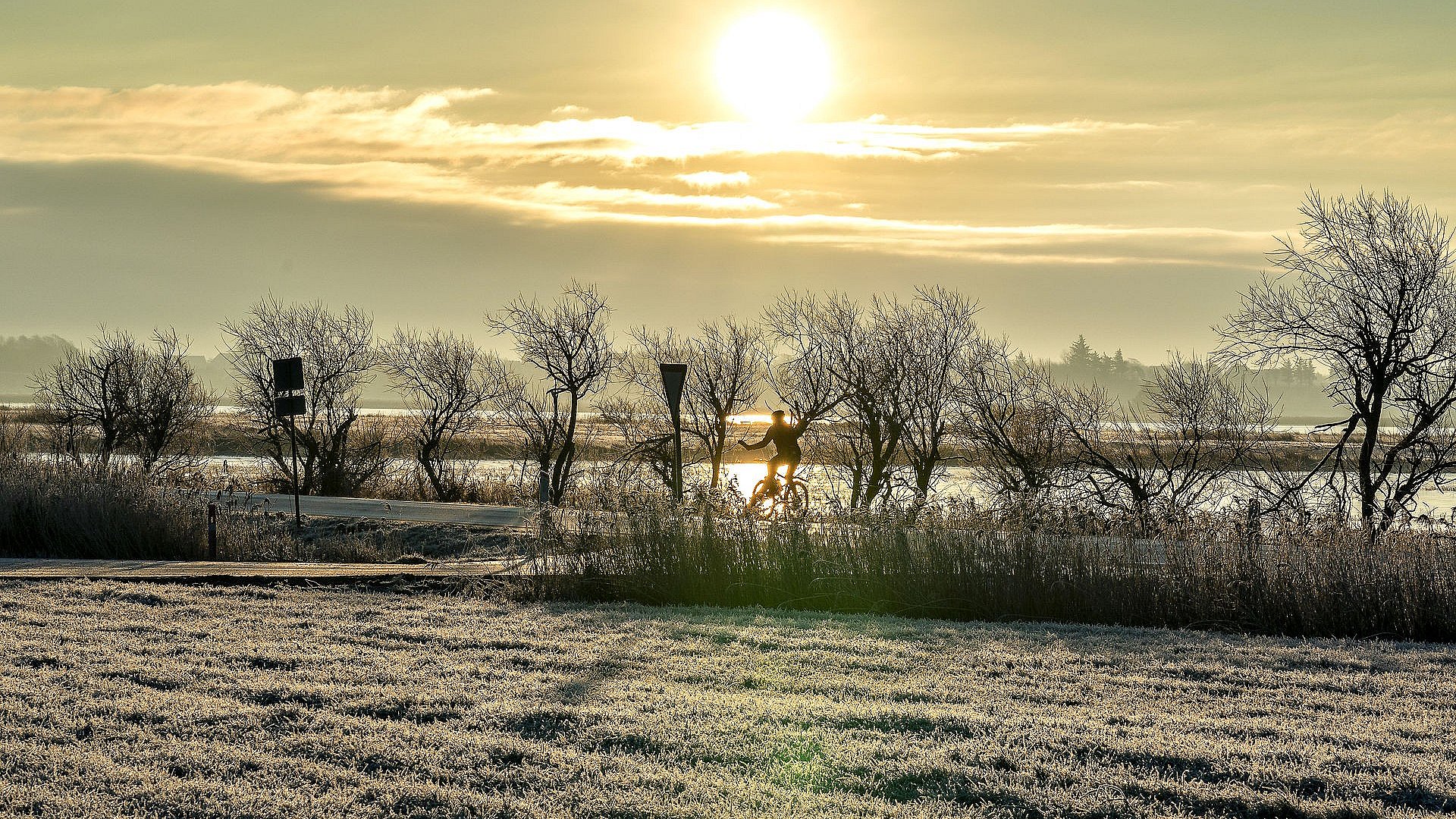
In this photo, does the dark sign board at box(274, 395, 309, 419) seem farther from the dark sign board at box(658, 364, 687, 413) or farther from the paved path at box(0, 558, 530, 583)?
the dark sign board at box(658, 364, 687, 413)

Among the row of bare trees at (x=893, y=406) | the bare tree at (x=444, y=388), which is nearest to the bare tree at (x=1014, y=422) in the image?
the row of bare trees at (x=893, y=406)

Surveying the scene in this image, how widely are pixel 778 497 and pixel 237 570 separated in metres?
7.86

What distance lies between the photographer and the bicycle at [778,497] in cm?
1344

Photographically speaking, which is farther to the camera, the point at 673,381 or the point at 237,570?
the point at 673,381

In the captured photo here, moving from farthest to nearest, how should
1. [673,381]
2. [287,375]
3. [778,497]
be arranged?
[287,375]
[778,497]
[673,381]

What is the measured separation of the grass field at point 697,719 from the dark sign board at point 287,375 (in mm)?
10555

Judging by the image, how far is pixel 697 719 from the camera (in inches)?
270

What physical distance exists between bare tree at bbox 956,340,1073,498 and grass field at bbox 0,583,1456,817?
504 inches

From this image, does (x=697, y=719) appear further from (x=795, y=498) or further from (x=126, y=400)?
(x=126, y=400)

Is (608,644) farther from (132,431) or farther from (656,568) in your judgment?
(132,431)

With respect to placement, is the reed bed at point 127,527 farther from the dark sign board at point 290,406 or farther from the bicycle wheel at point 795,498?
the bicycle wheel at point 795,498

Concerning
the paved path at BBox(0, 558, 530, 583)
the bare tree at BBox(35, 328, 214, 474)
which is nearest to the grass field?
the paved path at BBox(0, 558, 530, 583)

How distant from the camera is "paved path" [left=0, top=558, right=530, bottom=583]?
12.9 m

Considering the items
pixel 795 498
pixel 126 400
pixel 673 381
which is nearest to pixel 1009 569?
pixel 795 498
